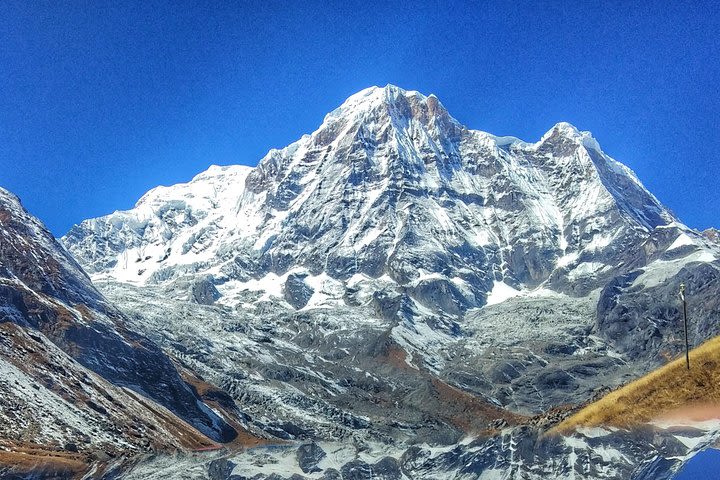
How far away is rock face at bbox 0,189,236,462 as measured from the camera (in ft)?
368

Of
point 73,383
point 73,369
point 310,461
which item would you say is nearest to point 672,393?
point 310,461

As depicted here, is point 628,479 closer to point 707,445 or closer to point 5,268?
point 707,445

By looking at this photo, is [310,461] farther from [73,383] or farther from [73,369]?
[73,369]

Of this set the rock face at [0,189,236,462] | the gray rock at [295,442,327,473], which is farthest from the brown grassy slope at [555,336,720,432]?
the rock face at [0,189,236,462]

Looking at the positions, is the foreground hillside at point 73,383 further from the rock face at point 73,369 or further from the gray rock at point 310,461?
the gray rock at point 310,461

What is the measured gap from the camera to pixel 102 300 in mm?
190250

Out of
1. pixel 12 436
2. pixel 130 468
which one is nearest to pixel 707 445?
pixel 130 468

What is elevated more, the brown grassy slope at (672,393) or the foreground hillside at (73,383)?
the foreground hillside at (73,383)

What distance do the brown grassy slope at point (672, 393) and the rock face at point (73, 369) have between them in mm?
76904

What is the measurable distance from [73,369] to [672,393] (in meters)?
119

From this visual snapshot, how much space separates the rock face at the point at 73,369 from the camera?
11225cm

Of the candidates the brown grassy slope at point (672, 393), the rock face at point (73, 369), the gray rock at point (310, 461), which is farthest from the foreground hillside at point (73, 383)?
the brown grassy slope at point (672, 393)

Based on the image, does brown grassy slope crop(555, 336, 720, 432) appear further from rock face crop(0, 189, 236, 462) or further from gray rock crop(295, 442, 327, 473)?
rock face crop(0, 189, 236, 462)

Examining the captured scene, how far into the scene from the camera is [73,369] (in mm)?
138250
